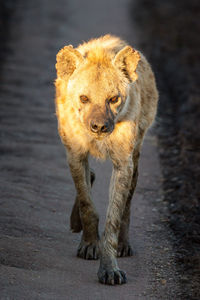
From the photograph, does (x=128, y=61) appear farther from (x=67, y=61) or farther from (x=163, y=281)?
(x=163, y=281)

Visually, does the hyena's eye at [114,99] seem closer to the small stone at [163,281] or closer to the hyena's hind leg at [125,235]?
the hyena's hind leg at [125,235]

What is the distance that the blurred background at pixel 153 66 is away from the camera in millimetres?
6074

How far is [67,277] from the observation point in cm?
419

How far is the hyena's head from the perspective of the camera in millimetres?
4285

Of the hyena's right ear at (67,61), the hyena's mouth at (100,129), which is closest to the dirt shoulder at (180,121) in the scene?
the hyena's mouth at (100,129)

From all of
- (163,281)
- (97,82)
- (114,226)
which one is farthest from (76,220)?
(97,82)

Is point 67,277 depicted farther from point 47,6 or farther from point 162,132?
point 47,6

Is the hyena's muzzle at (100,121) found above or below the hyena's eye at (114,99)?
below

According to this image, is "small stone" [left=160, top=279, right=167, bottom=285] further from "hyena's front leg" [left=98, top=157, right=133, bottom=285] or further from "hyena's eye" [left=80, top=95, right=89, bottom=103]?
"hyena's eye" [left=80, top=95, right=89, bottom=103]

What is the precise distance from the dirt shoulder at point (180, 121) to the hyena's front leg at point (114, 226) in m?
0.48

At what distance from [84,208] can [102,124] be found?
747 mm

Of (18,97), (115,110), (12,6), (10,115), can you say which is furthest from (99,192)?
(12,6)

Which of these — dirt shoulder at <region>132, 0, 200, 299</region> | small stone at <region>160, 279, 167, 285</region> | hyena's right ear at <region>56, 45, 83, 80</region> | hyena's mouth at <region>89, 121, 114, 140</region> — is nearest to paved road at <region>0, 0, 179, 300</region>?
small stone at <region>160, 279, 167, 285</region>

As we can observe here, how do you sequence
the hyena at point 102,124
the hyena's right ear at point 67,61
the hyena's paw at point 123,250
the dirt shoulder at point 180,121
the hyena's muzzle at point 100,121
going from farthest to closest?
the dirt shoulder at point 180,121
the hyena's paw at point 123,250
the hyena's right ear at point 67,61
the hyena at point 102,124
the hyena's muzzle at point 100,121
